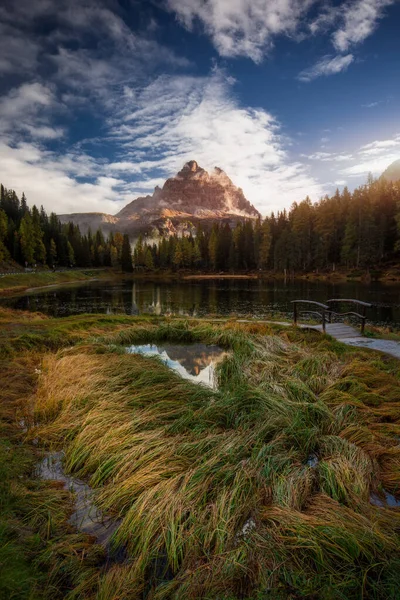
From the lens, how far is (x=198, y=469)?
4398 millimetres

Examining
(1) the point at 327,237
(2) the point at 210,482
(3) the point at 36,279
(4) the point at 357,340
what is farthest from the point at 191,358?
(1) the point at 327,237

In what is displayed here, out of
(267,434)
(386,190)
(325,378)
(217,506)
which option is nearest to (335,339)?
(325,378)

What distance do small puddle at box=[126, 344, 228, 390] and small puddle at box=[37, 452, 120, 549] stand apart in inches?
175

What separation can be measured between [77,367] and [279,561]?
7596mm

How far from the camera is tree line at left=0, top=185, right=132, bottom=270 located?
80938 mm

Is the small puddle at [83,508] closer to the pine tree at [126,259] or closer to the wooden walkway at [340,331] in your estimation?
the wooden walkway at [340,331]

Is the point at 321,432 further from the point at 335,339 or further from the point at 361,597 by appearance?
the point at 335,339

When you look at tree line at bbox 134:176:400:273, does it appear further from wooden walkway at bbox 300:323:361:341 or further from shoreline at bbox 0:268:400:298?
wooden walkway at bbox 300:323:361:341

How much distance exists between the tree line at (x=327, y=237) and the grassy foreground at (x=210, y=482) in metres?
57.6

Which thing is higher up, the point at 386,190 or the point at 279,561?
the point at 386,190

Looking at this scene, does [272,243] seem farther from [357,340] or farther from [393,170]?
[357,340]

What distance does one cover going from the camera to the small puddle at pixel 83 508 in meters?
3.83

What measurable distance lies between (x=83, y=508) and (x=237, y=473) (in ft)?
6.95

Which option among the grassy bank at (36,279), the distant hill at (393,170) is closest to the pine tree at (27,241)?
the grassy bank at (36,279)
